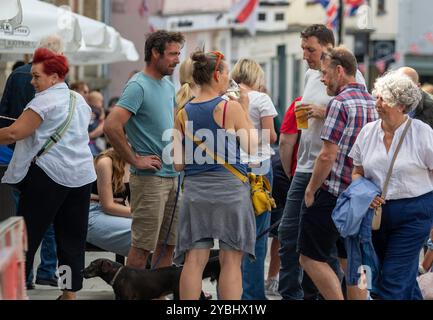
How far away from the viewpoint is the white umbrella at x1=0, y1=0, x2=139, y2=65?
10.8m

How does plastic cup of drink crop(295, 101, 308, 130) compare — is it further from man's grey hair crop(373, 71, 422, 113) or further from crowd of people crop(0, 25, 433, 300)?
man's grey hair crop(373, 71, 422, 113)

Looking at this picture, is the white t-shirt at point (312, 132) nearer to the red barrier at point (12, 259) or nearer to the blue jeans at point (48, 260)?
the blue jeans at point (48, 260)

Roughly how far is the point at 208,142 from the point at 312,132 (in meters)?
1.30

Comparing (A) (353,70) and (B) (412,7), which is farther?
(B) (412,7)

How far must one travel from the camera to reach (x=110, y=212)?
1051cm

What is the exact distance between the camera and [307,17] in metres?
45.8

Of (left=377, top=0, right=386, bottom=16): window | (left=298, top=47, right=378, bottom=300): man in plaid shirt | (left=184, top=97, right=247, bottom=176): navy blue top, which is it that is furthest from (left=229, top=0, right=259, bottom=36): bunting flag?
(left=184, top=97, right=247, bottom=176): navy blue top

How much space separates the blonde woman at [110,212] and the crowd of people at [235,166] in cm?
12

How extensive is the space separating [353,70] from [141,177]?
1644 millimetres

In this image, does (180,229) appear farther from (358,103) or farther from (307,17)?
(307,17)

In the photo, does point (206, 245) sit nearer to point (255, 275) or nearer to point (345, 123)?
point (345, 123)
